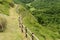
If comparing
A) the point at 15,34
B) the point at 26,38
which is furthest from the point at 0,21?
the point at 26,38

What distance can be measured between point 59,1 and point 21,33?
8524cm

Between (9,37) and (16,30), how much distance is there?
9.02ft

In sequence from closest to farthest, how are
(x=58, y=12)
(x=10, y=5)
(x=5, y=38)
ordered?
(x=5, y=38) → (x=10, y=5) → (x=58, y=12)

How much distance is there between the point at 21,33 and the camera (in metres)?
17.5

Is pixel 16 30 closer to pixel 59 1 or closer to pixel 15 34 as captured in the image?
pixel 15 34

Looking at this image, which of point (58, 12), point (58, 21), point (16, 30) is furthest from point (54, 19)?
point (16, 30)

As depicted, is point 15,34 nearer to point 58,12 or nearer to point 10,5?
point 10,5

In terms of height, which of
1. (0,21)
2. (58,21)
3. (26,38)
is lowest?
(58,21)

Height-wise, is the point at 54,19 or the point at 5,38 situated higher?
the point at 5,38

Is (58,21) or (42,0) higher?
(42,0)

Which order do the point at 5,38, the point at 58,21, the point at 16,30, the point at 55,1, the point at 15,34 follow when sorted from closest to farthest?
the point at 5,38
the point at 15,34
the point at 16,30
the point at 58,21
the point at 55,1

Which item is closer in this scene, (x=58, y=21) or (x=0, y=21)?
(x=0, y=21)

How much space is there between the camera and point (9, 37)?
1609 centimetres

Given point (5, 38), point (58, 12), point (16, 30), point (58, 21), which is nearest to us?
point (5, 38)
